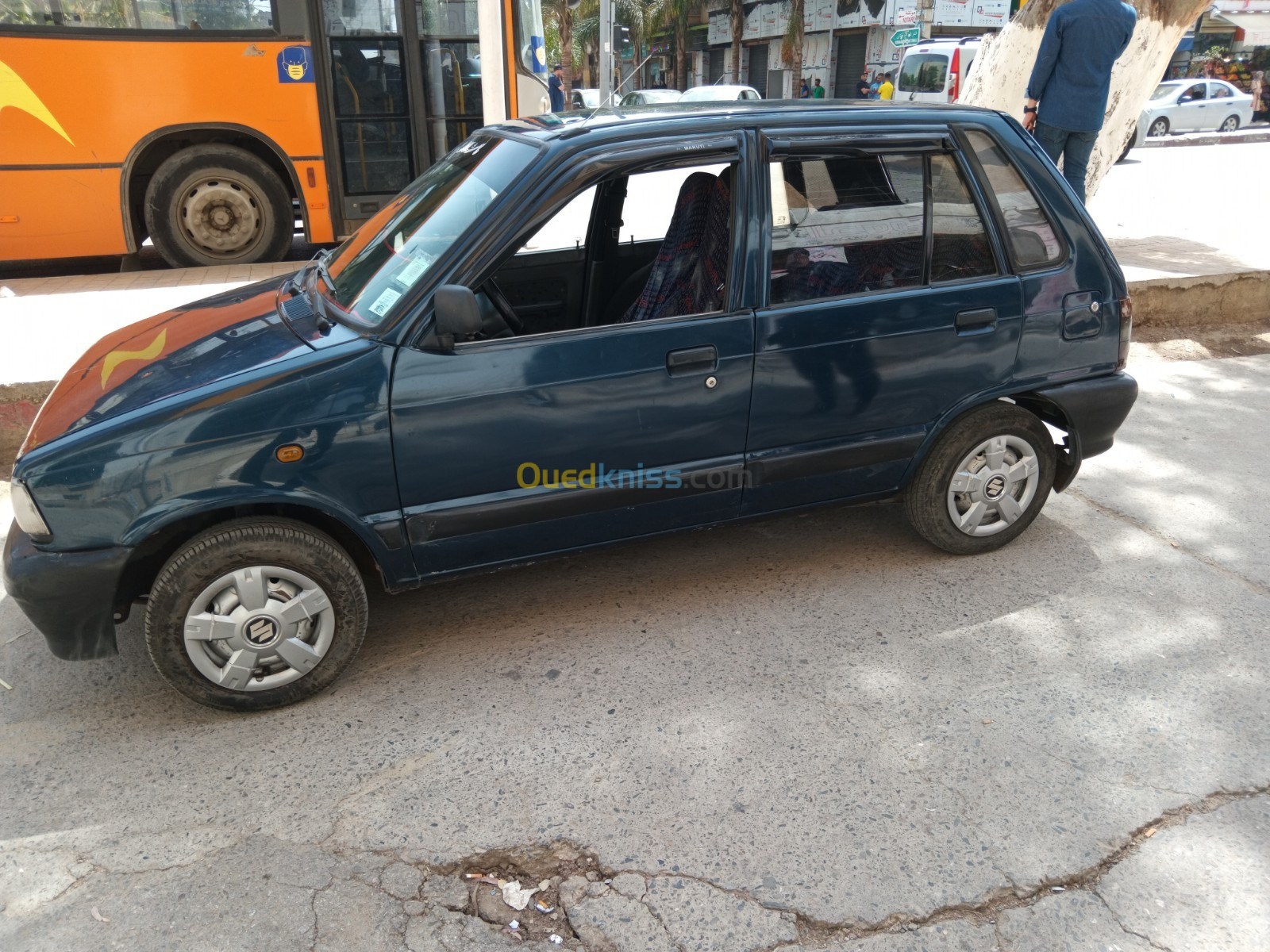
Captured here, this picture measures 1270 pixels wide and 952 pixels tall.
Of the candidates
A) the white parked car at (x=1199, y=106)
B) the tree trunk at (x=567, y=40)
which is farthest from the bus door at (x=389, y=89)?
the tree trunk at (x=567, y=40)

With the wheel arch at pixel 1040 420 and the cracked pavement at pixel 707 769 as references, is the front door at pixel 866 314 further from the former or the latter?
the cracked pavement at pixel 707 769

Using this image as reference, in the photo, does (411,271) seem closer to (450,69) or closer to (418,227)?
(418,227)

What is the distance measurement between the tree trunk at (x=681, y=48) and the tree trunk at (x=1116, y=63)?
120 feet

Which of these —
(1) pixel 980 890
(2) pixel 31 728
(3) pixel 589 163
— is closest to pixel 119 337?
(2) pixel 31 728

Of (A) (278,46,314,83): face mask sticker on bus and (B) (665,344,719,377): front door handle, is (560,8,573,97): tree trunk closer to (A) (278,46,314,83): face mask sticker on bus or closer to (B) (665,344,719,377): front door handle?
(A) (278,46,314,83): face mask sticker on bus

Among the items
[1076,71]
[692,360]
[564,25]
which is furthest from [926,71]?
[692,360]

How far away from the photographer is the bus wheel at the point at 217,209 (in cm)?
834

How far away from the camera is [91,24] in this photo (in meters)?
Result: 7.63

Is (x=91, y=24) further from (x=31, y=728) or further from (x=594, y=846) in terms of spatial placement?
(x=594, y=846)

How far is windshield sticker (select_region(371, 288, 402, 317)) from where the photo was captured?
316 cm

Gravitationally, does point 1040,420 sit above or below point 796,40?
below

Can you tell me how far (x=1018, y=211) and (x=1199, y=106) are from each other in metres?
25.7

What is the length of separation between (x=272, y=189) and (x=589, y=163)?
6316mm

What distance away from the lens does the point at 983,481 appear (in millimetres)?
4004
